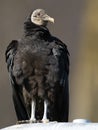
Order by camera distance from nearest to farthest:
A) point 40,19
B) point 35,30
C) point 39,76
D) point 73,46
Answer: point 39,76 → point 35,30 → point 40,19 → point 73,46

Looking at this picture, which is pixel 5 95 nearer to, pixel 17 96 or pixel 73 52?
pixel 73 52

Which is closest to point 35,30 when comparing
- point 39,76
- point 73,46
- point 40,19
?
point 40,19

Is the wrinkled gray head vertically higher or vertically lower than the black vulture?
higher

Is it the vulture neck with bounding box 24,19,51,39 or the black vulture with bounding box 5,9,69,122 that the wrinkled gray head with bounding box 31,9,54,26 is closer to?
the vulture neck with bounding box 24,19,51,39

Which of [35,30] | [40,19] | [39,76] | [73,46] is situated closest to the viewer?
[39,76]

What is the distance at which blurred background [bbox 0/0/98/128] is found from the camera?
1030 cm

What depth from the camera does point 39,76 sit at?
8.04m

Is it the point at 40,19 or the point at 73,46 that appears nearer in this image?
the point at 40,19

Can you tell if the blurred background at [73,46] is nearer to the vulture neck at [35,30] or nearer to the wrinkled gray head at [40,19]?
the wrinkled gray head at [40,19]

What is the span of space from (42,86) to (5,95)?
2.37 m

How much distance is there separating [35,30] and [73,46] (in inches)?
81.6

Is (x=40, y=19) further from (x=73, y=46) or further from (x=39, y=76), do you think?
(x=73, y=46)

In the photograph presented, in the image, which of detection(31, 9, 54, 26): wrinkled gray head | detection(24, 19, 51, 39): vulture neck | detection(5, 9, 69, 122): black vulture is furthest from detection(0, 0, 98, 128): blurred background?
detection(5, 9, 69, 122): black vulture

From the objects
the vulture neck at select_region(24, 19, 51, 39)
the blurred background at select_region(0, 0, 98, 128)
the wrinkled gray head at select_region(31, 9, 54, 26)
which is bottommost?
the blurred background at select_region(0, 0, 98, 128)
